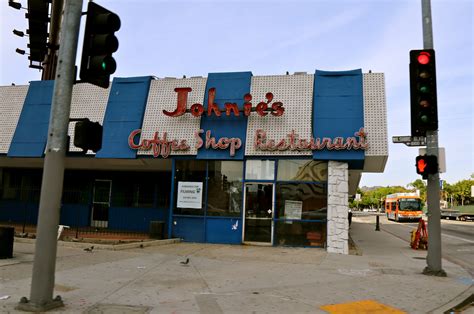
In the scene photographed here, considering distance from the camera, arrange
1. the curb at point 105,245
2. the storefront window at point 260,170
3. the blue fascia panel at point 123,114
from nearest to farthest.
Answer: the curb at point 105,245 → the storefront window at point 260,170 → the blue fascia panel at point 123,114

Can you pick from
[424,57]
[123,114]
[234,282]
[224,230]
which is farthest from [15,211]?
[424,57]

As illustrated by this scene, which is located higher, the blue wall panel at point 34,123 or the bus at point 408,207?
the blue wall panel at point 34,123

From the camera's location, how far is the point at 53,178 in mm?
6398

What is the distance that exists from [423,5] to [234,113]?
23.0 ft

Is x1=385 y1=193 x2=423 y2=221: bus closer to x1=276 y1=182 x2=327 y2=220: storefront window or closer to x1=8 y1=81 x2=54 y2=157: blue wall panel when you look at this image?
x1=276 y1=182 x2=327 y2=220: storefront window

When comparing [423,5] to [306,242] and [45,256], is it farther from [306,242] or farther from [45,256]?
[45,256]

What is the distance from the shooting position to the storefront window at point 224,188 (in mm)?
15461

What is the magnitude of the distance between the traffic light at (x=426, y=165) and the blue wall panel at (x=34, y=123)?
46.6 ft

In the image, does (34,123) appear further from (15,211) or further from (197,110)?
(197,110)

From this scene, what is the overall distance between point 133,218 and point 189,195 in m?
5.53

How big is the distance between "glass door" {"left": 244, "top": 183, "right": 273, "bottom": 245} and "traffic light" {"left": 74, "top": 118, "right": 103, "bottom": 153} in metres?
9.24

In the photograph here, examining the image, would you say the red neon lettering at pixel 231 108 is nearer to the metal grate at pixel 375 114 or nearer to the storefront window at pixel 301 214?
the storefront window at pixel 301 214

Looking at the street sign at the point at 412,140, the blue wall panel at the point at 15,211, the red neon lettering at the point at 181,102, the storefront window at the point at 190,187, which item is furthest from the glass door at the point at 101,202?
the street sign at the point at 412,140

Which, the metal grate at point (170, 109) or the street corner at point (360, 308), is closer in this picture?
the street corner at point (360, 308)
